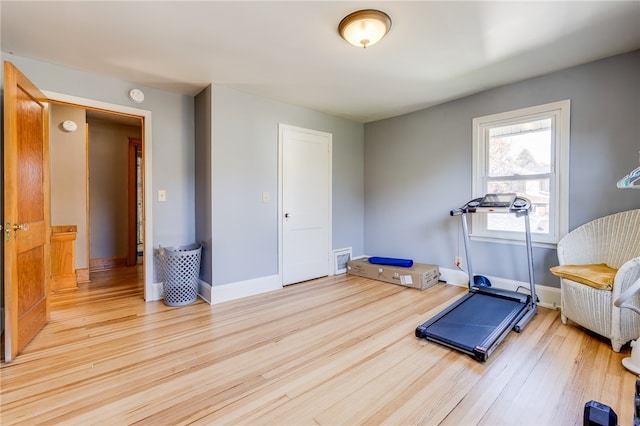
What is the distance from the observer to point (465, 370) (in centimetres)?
185

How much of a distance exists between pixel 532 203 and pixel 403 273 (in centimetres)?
160

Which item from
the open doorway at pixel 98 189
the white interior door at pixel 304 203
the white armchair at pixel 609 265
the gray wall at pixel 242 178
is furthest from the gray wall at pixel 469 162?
the open doorway at pixel 98 189

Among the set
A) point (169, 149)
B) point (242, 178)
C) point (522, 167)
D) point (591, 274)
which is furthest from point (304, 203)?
point (591, 274)

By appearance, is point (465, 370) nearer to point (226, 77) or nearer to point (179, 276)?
point (179, 276)

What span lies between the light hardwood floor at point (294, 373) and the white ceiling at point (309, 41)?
2324mm

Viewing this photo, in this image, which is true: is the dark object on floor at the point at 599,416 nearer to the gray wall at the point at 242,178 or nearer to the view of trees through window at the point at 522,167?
the view of trees through window at the point at 522,167

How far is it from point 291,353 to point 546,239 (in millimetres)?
2775

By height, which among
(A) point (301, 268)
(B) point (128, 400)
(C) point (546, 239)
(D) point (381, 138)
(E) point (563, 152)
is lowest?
(B) point (128, 400)

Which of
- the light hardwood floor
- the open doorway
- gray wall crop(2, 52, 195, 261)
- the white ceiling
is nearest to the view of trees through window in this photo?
the white ceiling

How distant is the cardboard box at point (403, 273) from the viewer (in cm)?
352

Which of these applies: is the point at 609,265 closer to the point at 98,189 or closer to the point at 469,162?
the point at 469,162

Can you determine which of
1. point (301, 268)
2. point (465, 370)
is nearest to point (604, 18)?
point (465, 370)

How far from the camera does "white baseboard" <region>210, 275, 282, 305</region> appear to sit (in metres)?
3.10

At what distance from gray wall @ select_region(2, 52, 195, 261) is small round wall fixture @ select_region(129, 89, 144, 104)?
42 millimetres
